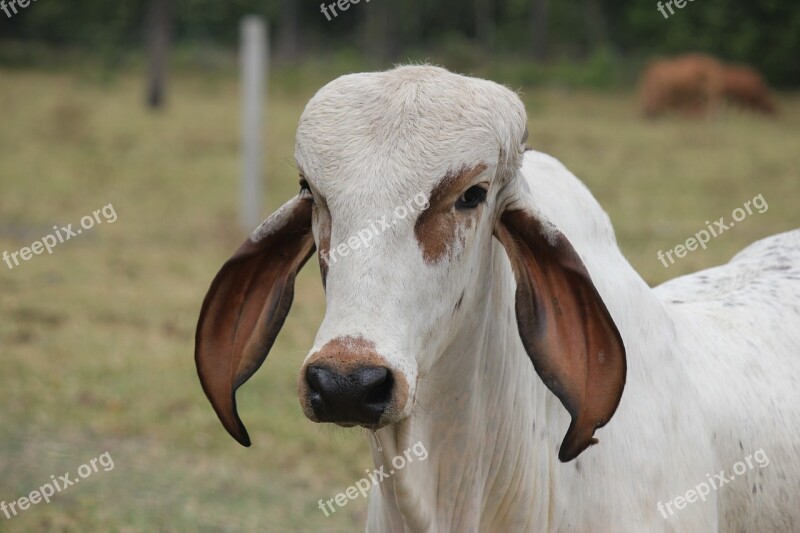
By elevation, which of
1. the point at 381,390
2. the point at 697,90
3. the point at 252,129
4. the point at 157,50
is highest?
the point at 381,390

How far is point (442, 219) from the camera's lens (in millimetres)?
2621

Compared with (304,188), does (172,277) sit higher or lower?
lower

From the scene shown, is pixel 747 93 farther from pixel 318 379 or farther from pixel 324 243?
pixel 318 379

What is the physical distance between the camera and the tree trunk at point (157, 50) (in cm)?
2416

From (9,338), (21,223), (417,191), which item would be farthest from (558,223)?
(21,223)

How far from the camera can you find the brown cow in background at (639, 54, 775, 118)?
23.2 metres

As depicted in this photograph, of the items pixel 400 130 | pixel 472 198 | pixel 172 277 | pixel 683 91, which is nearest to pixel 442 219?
pixel 472 198

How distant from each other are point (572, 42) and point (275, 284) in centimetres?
4311

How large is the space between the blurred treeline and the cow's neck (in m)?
21.1

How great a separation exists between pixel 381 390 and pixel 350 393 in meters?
0.08

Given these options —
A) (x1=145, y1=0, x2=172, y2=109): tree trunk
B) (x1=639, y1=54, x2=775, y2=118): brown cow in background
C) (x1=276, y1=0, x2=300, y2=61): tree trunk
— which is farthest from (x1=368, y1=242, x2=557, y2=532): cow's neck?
(x1=276, y1=0, x2=300, y2=61): tree trunk

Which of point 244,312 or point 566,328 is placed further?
point 244,312

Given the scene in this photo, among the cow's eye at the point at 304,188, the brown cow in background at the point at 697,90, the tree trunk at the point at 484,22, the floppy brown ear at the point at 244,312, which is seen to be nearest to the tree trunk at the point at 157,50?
the brown cow in background at the point at 697,90

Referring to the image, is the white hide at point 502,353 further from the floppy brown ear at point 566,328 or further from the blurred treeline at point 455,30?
the blurred treeline at point 455,30
